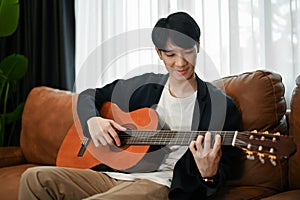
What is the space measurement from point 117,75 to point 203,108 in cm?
121

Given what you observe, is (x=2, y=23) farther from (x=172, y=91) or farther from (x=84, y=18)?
(x=172, y=91)

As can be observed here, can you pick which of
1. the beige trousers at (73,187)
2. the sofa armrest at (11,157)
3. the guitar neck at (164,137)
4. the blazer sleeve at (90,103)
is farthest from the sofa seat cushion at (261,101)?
the sofa armrest at (11,157)

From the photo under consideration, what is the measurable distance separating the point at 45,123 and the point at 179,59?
1.07 m

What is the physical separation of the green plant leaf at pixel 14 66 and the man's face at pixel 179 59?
53.4 inches

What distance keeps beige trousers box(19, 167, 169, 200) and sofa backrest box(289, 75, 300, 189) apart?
1.71 ft

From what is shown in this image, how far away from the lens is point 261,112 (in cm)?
184

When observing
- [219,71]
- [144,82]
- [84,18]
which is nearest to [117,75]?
[84,18]

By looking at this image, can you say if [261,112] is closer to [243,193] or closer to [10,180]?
[243,193]

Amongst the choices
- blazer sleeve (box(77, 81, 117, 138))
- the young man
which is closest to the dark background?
blazer sleeve (box(77, 81, 117, 138))

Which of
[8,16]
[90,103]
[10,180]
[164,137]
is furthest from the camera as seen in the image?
[8,16]

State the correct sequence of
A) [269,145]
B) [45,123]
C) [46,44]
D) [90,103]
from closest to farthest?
[269,145]
[90,103]
[45,123]
[46,44]

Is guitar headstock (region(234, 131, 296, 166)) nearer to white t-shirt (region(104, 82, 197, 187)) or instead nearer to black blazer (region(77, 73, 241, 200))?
black blazer (region(77, 73, 241, 200))

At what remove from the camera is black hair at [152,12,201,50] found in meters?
1.75

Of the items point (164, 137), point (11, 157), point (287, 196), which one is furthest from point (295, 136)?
point (11, 157)
